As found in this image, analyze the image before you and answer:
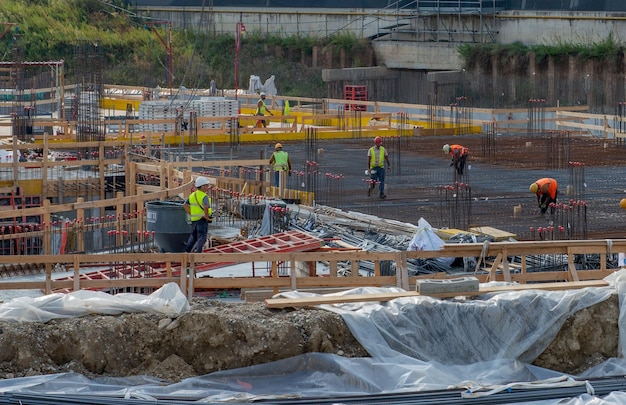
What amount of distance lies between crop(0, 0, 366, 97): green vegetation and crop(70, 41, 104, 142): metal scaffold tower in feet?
45.6

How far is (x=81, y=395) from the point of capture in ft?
39.0

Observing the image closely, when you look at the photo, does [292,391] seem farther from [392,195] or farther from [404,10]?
[404,10]

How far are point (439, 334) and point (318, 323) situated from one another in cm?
128

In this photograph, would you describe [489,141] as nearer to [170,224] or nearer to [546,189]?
[546,189]

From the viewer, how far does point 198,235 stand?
18.6 meters

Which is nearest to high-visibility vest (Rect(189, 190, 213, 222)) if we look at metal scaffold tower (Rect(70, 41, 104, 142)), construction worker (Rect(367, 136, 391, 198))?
construction worker (Rect(367, 136, 391, 198))

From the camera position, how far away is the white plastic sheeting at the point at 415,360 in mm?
12156

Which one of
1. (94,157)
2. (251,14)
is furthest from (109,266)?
(251,14)

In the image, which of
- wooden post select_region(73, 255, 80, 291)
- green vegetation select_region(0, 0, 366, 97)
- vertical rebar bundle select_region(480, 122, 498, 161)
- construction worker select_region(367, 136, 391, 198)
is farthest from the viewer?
green vegetation select_region(0, 0, 366, 97)

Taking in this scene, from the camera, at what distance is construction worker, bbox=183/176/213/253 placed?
18.4 m

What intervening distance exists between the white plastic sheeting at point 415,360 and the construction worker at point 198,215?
4.96 metres

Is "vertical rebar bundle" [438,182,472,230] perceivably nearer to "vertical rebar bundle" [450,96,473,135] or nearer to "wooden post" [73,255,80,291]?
"wooden post" [73,255,80,291]

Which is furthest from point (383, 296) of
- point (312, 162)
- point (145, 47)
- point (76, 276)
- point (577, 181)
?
point (145, 47)

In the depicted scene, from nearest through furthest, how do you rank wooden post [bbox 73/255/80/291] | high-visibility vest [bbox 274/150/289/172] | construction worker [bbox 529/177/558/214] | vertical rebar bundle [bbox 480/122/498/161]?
wooden post [bbox 73/255/80/291], construction worker [bbox 529/177/558/214], high-visibility vest [bbox 274/150/289/172], vertical rebar bundle [bbox 480/122/498/161]
